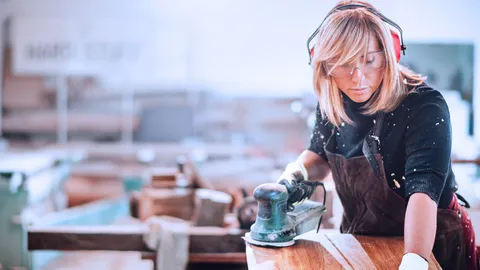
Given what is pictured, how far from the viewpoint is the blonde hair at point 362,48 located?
1.57m

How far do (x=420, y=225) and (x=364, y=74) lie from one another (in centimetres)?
46

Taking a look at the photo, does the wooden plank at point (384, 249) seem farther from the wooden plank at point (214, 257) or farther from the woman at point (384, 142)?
the wooden plank at point (214, 257)

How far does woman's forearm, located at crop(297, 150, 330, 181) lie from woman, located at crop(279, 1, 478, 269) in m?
0.06

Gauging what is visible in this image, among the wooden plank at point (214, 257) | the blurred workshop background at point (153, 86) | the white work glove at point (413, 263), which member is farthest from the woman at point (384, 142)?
the blurred workshop background at point (153, 86)

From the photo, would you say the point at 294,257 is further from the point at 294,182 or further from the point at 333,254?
the point at 294,182

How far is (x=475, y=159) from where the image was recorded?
390cm

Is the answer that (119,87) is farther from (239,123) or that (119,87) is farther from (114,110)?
(239,123)

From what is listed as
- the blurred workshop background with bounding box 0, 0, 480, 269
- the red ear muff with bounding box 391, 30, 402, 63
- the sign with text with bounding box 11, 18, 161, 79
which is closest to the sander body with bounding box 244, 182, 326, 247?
the red ear muff with bounding box 391, 30, 402, 63

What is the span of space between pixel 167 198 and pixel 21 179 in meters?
1.03

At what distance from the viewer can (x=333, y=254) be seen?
163 centimetres

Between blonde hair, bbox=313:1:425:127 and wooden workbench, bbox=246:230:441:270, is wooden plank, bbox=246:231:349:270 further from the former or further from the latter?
blonde hair, bbox=313:1:425:127

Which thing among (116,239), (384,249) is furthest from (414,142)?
(116,239)

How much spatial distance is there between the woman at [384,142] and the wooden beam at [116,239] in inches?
43.3

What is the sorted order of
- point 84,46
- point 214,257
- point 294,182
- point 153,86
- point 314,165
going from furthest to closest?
point 153,86 < point 84,46 < point 214,257 < point 314,165 < point 294,182
